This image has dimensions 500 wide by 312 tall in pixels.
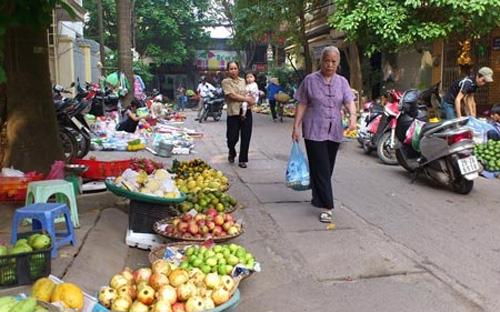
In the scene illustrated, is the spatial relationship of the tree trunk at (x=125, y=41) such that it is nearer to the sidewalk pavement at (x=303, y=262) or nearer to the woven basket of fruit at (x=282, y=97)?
the woven basket of fruit at (x=282, y=97)

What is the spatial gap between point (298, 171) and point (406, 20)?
7.06 metres

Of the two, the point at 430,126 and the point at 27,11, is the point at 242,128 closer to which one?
the point at 430,126

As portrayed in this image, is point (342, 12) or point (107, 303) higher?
point (342, 12)

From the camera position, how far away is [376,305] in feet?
12.0

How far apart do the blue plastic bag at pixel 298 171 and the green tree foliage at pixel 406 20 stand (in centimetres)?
626

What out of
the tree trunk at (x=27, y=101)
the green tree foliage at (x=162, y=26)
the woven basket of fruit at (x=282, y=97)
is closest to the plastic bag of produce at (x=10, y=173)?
the tree trunk at (x=27, y=101)

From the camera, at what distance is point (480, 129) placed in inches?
352

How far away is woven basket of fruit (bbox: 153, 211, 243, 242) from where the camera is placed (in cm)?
444

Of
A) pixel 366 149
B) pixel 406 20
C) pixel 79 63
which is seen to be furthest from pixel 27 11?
pixel 79 63

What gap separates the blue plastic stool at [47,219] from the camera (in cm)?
404

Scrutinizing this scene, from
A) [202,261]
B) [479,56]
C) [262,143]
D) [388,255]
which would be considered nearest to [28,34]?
[202,261]

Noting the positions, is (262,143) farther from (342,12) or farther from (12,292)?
(12,292)

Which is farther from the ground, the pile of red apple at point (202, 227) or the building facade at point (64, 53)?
the building facade at point (64, 53)

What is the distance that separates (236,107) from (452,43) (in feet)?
27.1
